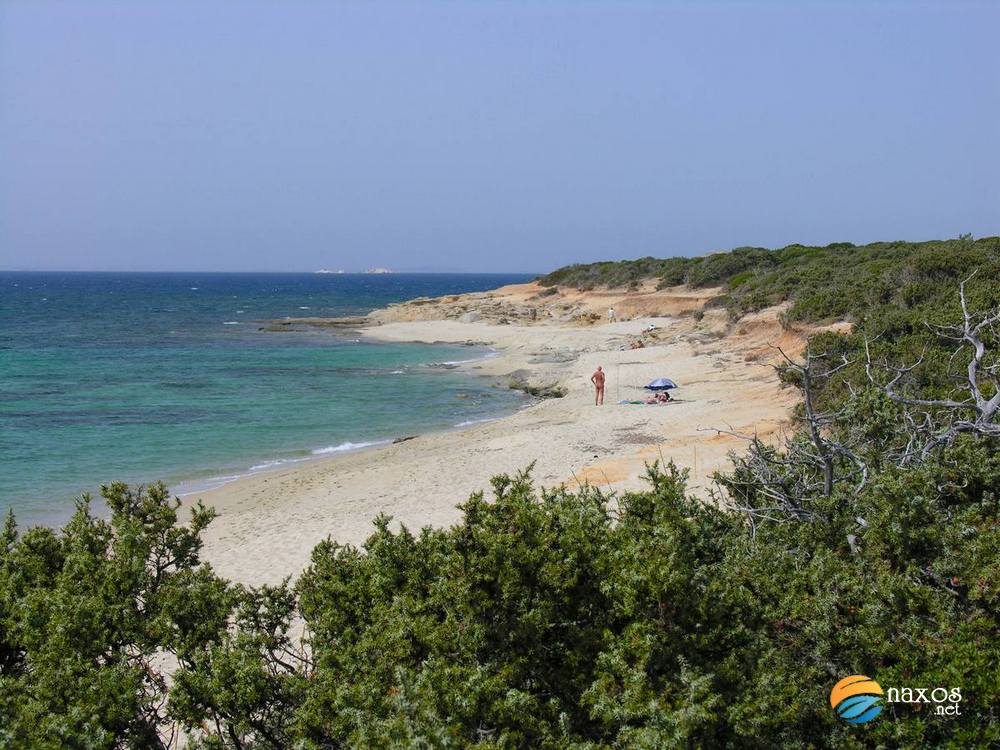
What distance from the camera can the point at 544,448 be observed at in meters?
18.8

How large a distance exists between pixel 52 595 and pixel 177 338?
1988 inches

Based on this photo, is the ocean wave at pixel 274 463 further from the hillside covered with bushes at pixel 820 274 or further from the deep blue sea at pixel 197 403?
the hillside covered with bushes at pixel 820 274

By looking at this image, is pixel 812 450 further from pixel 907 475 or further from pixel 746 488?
pixel 907 475

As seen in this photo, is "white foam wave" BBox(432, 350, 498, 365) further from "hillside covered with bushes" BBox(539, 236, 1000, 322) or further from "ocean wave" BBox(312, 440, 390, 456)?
"ocean wave" BBox(312, 440, 390, 456)

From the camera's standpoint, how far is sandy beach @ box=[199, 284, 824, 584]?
13.8 metres

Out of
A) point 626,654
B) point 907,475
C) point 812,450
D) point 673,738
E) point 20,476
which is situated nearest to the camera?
point 673,738

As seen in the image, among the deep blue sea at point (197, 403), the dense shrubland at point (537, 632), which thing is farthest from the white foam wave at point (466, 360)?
the dense shrubland at point (537, 632)

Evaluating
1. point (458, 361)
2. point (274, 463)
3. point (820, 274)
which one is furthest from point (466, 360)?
point (274, 463)

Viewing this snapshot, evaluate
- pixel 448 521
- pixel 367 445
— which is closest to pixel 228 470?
pixel 367 445

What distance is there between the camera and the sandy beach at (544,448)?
13.8 metres

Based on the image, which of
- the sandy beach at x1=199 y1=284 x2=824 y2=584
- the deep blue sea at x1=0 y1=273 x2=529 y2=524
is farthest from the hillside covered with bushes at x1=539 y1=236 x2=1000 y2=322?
the deep blue sea at x1=0 y1=273 x2=529 y2=524

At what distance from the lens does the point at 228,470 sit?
19.3 m

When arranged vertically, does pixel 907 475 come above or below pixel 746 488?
above

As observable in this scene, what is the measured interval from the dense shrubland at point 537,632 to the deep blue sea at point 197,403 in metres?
11.6
